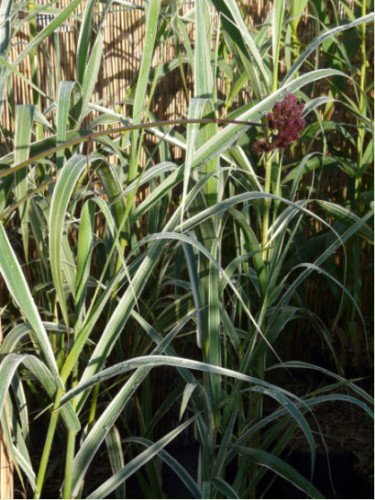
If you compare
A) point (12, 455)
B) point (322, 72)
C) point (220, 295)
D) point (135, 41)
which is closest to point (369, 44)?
point (135, 41)

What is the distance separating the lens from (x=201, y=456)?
0.90m

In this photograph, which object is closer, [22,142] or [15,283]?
[15,283]

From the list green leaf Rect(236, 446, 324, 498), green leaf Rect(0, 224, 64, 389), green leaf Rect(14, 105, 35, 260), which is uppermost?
green leaf Rect(14, 105, 35, 260)

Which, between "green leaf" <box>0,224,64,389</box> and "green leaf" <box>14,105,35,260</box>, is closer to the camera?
"green leaf" <box>0,224,64,389</box>

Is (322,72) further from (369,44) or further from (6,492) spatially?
(369,44)

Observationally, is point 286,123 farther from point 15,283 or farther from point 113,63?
point 113,63

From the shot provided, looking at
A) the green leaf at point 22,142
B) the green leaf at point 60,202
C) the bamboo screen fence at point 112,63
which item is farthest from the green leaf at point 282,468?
the bamboo screen fence at point 112,63

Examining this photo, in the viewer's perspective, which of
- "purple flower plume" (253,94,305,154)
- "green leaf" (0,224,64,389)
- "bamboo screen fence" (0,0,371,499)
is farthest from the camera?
"bamboo screen fence" (0,0,371,499)

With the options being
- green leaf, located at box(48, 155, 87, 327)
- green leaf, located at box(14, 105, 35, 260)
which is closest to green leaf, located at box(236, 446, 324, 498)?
green leaf, located at box(48, 155, 87, 327)

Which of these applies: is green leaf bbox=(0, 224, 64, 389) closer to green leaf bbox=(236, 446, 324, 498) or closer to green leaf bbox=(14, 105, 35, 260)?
green leaf bbox=(14, 105, 35, 260)

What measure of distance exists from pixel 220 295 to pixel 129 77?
2.76 feet

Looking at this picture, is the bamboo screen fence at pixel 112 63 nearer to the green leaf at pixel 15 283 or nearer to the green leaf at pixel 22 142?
the green leaf at pixel 22 142

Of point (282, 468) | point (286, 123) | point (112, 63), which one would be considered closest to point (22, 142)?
point (286, 123)

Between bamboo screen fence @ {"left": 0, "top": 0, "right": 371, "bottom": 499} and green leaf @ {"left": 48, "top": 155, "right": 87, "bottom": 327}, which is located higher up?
bamboo screen fence @ {"left": 0, "top": 0, "right": 371, "bottom": 499}
